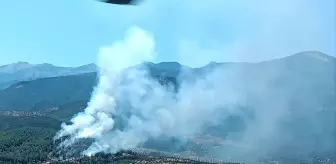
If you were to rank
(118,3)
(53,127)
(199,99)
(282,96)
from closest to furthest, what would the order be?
(118,3) < (53,127) < (199,99) < (282,96)

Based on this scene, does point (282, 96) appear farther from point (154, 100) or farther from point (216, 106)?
point (154, 100)

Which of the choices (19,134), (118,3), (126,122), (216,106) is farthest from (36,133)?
(118,3)

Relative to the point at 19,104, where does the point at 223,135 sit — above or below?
below

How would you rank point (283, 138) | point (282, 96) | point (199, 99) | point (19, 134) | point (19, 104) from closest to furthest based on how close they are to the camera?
point (19, 134), point (199, 99), point (283, 138), point (282, 96), point (19, 104)

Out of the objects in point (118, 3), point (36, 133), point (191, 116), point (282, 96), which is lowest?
point (118, 3)

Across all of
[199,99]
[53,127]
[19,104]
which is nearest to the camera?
[53,127]

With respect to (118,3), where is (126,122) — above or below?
above

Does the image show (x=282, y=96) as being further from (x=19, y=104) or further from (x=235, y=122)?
(x=19, y=104)

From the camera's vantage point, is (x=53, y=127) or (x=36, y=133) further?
(x=53, y=127)

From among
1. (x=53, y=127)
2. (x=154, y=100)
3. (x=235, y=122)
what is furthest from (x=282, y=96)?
(x=53, y=127)

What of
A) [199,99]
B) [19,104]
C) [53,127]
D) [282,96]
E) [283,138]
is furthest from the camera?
[19,104]
